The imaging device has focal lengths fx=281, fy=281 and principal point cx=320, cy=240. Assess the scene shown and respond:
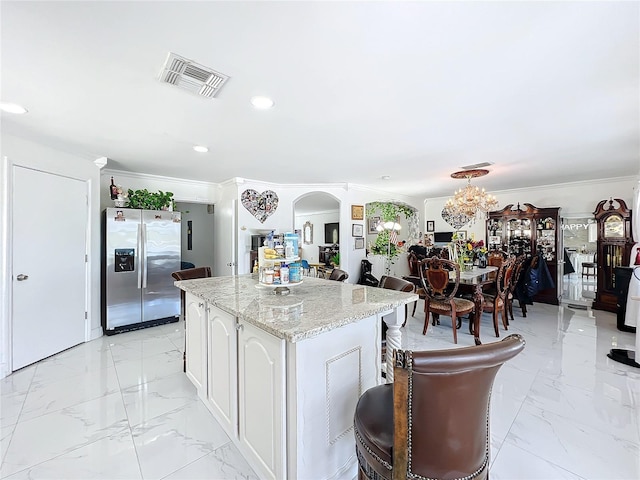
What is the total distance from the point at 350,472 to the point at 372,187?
5.04 metres

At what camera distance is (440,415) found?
0.93 metres

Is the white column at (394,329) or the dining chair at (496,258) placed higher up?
the dining chair at (496,258)

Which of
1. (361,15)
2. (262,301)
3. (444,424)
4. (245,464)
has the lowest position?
(245,464)

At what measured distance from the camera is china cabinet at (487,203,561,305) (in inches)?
212

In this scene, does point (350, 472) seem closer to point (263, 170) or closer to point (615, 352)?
point (615, 352)

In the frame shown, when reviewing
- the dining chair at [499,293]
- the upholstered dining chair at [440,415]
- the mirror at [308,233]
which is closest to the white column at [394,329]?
the upholstered dining chair at [440,415]

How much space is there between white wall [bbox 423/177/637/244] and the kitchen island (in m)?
5.04

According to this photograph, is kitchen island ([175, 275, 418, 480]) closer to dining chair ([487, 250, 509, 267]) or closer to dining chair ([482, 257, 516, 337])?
dining chair ([482, 257, 516, 337])

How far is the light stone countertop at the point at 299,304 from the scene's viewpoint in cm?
Answer: 132

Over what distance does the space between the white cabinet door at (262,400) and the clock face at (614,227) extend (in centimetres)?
624

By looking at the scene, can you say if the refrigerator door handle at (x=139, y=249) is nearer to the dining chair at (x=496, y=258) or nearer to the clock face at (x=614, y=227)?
Answer: the dining chair at (x=496, y=258)

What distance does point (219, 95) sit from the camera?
6.54 ft

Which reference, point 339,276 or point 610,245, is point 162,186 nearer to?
point 339,276

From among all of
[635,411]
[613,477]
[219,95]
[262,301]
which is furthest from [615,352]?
[219,95]
